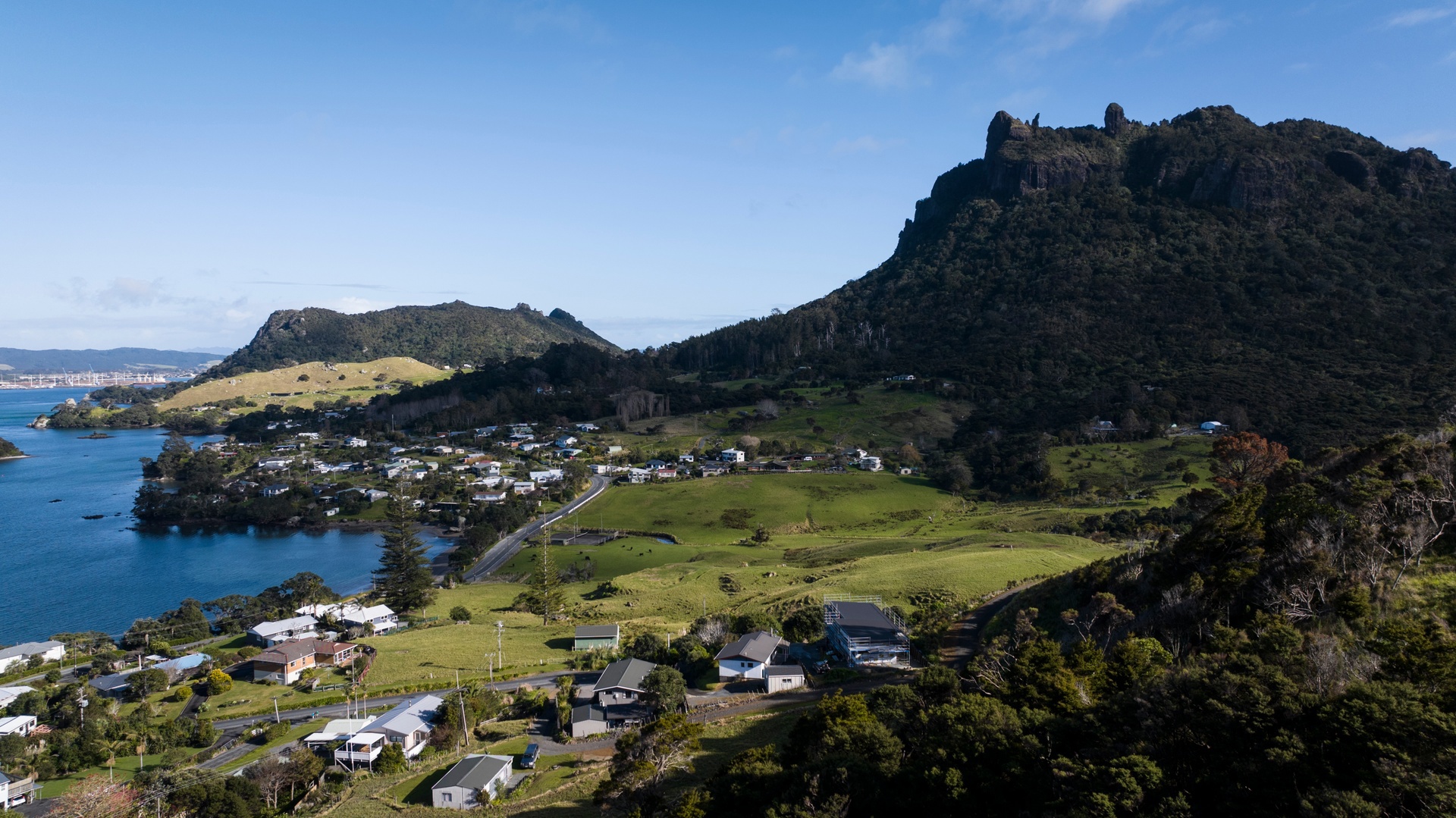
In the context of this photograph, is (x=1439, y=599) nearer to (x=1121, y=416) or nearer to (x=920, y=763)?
(x=920, y=763)

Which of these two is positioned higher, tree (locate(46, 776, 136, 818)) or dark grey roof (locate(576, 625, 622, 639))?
dark grey roof (locate(576, 625, 622, 639))

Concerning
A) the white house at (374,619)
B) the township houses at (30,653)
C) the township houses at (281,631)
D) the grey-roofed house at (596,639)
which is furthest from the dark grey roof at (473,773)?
the township houses at (30,653)

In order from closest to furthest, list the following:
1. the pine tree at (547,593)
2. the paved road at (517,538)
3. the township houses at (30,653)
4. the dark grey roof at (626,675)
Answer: the dark grey roof at (626,675)
the township houses at (30,653)
the pine tree at (547,593)
the paved road at (517,538)

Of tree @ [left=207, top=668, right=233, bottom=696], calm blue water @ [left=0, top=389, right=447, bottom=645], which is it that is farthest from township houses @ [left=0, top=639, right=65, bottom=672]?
tree @ [left=207, top=668, right=233, bottom=696]

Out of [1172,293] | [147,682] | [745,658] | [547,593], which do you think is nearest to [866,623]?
[745,658]

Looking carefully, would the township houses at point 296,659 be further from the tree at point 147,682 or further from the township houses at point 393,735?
the township houses at point 393,735

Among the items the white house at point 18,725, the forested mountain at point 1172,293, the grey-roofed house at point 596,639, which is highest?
the forested mountain at point 1172,293

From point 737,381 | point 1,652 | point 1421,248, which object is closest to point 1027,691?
point 1,652

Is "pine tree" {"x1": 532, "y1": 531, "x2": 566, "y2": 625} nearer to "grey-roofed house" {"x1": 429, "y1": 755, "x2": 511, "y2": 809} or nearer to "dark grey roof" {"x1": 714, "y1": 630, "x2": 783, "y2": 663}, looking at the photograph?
"dark grey roof" {"x1": 714, "y1": 630, "x2": 783, "y2": 663}
